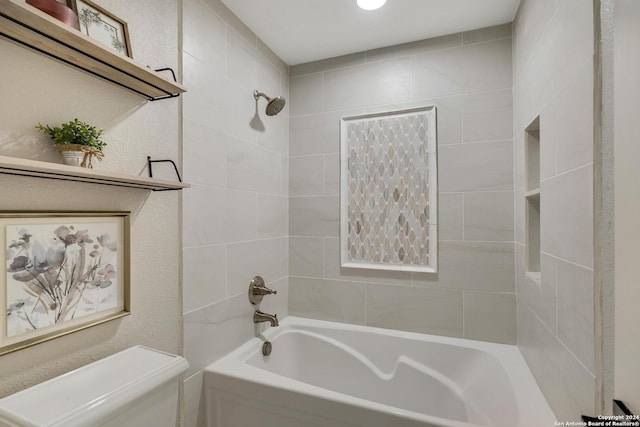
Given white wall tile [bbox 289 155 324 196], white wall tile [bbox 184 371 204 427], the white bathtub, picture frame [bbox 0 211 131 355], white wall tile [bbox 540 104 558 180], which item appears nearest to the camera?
picture frame [bbox 0 211 131 355]

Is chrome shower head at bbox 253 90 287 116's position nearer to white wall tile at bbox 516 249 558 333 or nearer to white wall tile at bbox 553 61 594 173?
white wall tile at bbox 553 61 594 173

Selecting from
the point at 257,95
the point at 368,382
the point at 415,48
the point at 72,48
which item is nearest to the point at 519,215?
the point at 415,48

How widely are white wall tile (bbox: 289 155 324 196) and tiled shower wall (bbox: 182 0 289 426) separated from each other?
17cm

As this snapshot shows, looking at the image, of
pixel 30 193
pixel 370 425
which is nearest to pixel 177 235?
pixel 30 193

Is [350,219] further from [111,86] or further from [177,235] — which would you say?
[111,86]

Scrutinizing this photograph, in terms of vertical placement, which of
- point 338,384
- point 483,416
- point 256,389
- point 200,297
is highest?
point 200,297

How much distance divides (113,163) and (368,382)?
1817 mm

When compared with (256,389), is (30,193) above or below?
above

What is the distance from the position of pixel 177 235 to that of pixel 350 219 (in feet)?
3.81

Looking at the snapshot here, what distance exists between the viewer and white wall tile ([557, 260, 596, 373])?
0.87 metres

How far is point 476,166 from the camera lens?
6.22 ft

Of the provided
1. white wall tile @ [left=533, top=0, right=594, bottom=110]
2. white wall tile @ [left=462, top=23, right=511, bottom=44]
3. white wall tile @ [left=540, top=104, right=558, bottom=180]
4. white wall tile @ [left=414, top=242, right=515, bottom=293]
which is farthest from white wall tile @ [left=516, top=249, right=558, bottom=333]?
white wall tile @ [left=462, top=23, right=511, bottom=44]

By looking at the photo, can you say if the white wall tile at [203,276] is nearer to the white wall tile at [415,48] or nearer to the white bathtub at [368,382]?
the white bathtub at [368,382]

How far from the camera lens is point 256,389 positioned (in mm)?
1436
